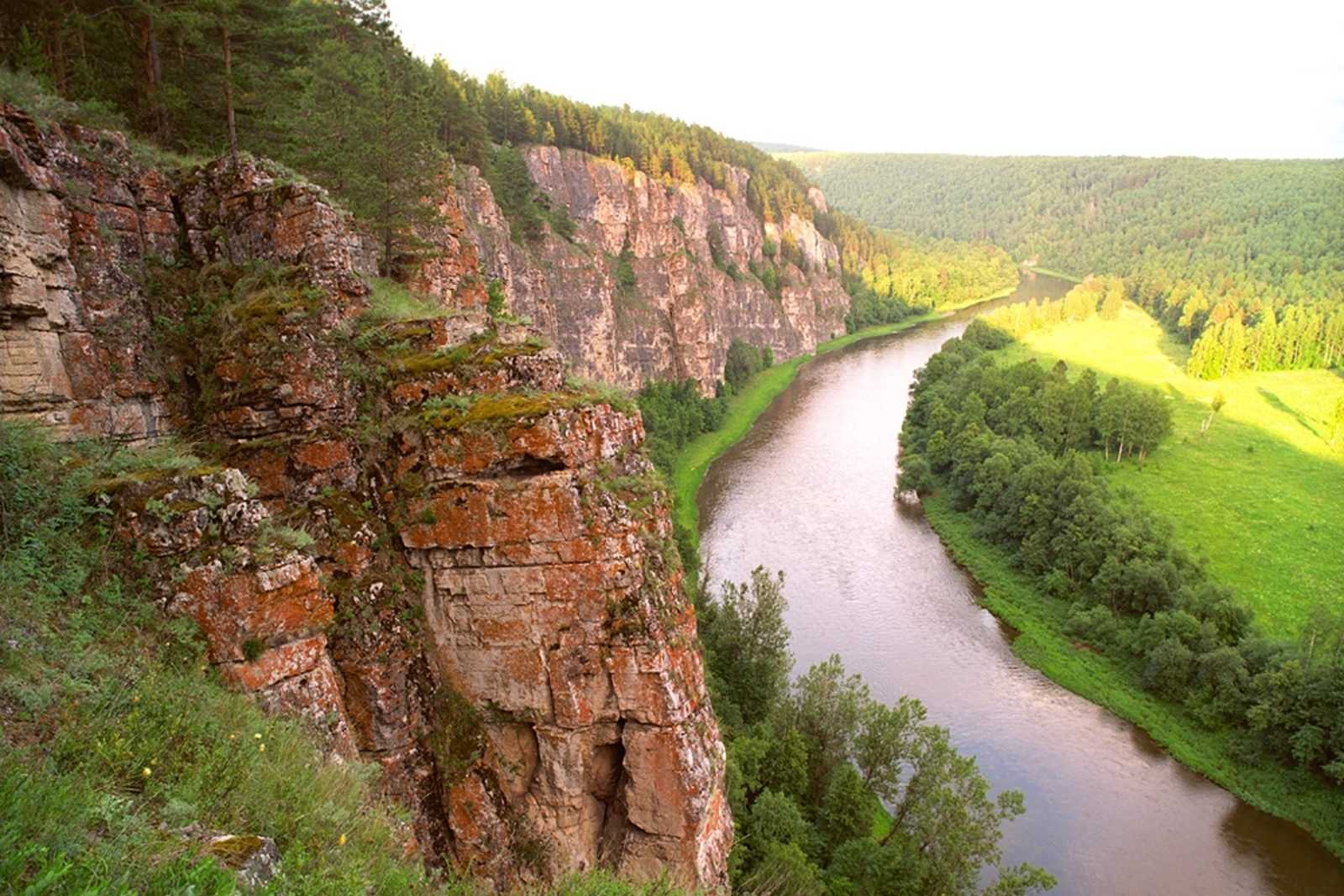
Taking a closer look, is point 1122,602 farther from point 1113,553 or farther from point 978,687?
point 978,687

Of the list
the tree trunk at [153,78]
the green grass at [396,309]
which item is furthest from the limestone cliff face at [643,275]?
the green grass at [396,309]

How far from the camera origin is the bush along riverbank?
24.0 m

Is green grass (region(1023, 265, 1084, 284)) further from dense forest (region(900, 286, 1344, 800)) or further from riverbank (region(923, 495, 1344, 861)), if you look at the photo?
riverbank (region(923, 495, 1344, 861))

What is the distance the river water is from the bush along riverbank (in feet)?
3.57

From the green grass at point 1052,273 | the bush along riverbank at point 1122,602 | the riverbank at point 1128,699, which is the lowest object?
the riverbank at point 1128,699

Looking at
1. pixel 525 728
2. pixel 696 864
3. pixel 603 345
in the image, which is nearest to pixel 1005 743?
pixel 696 864

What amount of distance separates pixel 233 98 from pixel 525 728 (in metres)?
15.7

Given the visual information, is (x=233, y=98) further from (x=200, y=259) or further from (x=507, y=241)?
(x=507, y=241)

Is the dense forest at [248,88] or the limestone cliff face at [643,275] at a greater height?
the dense forest at [248,88]

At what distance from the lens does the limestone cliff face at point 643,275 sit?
44406mm

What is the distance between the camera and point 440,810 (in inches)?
430

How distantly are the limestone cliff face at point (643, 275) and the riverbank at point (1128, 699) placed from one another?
24.6m

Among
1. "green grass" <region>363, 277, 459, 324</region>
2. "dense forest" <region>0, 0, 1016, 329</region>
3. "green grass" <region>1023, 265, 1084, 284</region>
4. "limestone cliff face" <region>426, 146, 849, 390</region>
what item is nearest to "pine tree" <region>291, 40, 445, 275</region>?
"dense forest" <region>0, 0, 1016, 329</region>

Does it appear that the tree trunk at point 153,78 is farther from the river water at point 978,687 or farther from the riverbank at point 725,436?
the river water at point 978,687
